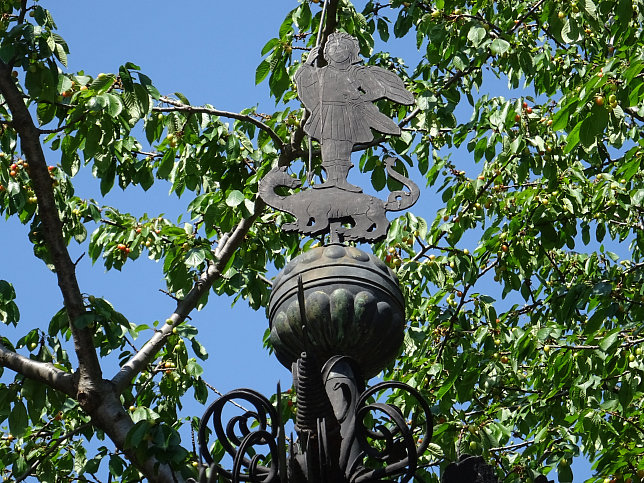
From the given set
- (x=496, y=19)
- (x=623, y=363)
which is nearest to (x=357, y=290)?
(x=623, y=363)

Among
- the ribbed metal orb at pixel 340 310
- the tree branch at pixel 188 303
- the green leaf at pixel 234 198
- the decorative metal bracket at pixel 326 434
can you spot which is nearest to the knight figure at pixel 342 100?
the ribbed metal orb at pixel 340 310

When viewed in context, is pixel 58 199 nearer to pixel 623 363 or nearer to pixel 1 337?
pixel 1 337

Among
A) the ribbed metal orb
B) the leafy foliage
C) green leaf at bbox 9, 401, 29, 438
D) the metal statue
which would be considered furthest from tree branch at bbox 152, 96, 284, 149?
the ribbed metal orb

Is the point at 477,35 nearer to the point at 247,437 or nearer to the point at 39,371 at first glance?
the point at 39,371

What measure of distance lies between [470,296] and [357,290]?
4.87 meters

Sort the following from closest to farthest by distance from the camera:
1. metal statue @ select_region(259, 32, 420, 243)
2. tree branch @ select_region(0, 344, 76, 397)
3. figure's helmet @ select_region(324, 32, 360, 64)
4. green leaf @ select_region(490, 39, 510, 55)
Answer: metal statue @ select_region(259, 32, 420, 243) → figure's helmet @ select_region(324, 32, 360, 64) → tree branch @ select_region(0, 344, 76, 397) → green leaf @ select_region(490, 39, 510, 55)

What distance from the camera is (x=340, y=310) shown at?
2568mm

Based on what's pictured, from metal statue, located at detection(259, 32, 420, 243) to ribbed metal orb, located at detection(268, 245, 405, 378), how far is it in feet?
0.33

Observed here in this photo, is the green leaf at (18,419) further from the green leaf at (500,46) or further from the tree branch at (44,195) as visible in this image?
the green leaf at (500,46)

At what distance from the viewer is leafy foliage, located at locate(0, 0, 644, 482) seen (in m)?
5.86

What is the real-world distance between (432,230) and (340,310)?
5.04 m

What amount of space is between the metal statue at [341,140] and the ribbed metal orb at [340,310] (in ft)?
0.33

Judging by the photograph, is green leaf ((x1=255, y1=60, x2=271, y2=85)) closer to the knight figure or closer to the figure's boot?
the knight figure

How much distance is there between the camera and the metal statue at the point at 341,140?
2811mm
